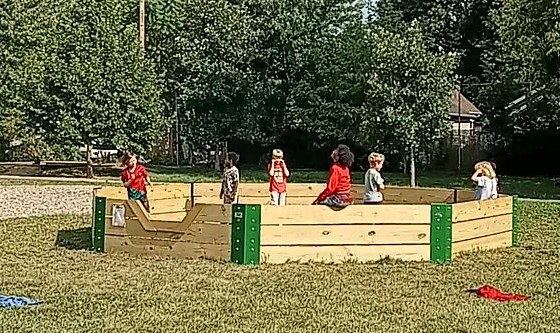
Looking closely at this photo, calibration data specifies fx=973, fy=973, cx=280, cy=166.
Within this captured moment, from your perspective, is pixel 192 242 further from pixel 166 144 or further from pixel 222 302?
pixel 166 144

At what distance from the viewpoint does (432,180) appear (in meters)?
36.2

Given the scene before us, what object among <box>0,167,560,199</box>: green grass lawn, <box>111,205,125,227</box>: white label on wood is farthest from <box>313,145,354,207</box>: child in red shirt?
<box>0,167,560,199</box>: green grass lawn

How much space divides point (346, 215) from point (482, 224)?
255 cm

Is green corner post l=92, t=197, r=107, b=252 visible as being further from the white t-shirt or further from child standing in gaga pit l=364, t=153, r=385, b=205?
the white t-shirt

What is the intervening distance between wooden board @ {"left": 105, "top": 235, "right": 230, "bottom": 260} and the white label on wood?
0.18 meters

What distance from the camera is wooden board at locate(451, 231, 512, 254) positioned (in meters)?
13.4

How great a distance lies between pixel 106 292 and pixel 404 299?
3.04 m

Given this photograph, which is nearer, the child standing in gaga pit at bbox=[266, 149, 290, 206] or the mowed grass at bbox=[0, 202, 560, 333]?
the mowed grass at bbox=[0, 202, 560, 333]

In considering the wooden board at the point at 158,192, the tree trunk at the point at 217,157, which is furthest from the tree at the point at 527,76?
the wooden board at the point at 158,192

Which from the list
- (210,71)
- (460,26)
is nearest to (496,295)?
(210,71)

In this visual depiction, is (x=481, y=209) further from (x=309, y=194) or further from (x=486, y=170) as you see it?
(x=309, y=194)

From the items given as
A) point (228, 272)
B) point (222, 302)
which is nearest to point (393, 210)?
point (228, 272)

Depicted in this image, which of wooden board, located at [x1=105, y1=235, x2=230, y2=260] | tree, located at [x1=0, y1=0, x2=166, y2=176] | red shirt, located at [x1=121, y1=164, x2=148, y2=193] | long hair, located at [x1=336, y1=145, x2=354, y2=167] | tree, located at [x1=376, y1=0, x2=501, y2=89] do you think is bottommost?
wooden board, located at [x1=105, y1=235, x2=230, y2=260]

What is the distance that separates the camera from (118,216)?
13141mm
